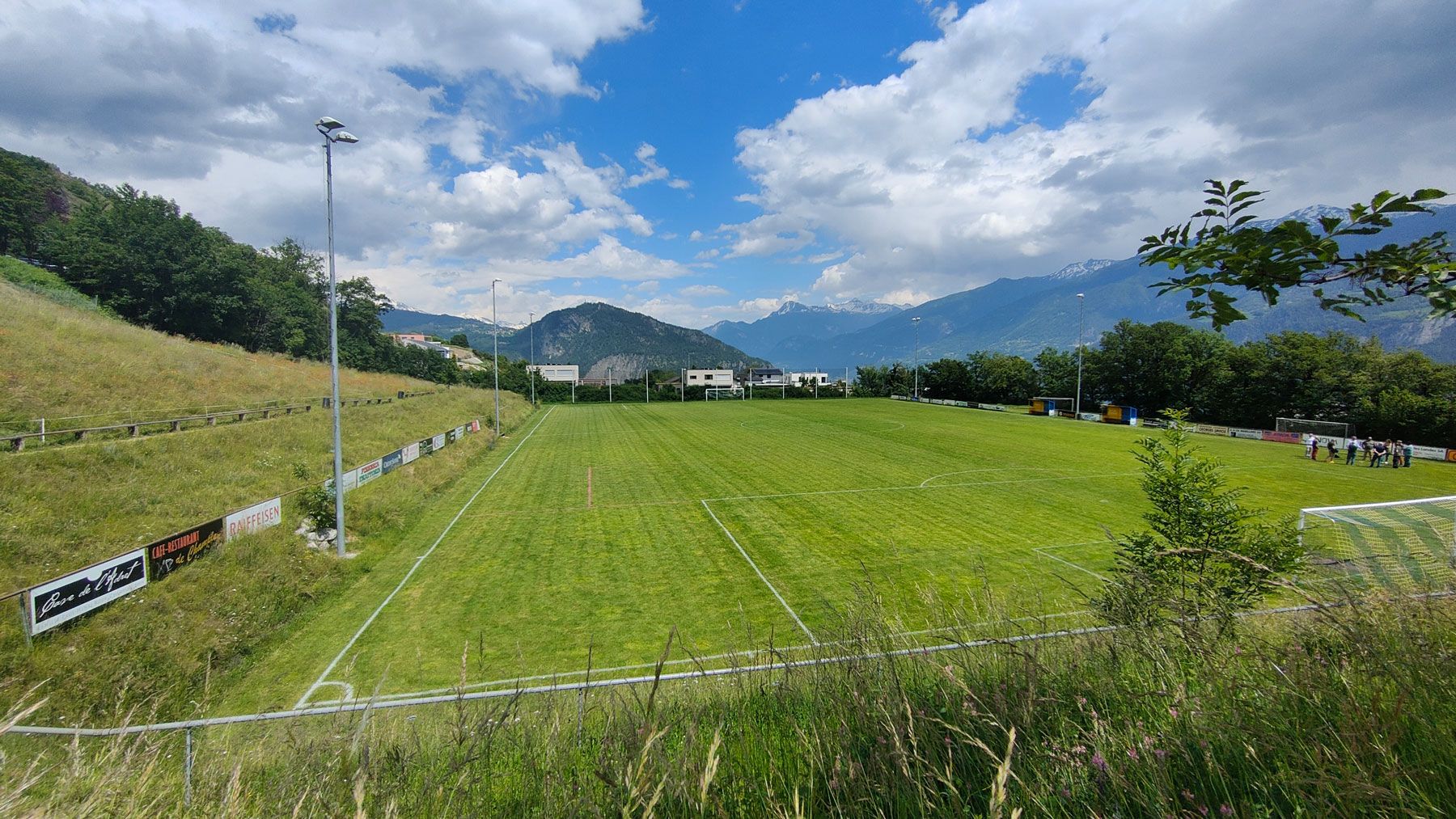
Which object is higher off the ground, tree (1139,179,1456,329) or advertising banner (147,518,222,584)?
tree (1139,179,1456,329)

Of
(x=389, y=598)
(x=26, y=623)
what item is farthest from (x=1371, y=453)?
(x=26, y=623)

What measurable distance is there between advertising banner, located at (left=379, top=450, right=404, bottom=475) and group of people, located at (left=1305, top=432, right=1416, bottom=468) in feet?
159

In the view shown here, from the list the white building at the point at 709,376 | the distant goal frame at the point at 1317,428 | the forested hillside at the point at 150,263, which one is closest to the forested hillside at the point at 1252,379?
the distant goal frame at the point at 1317,428

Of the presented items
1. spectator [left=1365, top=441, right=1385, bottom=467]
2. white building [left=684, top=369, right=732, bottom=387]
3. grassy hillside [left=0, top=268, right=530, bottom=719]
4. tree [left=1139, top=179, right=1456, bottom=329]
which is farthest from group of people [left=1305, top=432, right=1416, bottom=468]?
white building [left=684, top=369, right=732, bottom=387]

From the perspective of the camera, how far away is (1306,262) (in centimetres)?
253

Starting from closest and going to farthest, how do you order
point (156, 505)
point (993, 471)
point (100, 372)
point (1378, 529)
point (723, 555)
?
point (1378, 529)
point (156, 505)
point (723, 555)
point (100, 372)
point (993, 471)

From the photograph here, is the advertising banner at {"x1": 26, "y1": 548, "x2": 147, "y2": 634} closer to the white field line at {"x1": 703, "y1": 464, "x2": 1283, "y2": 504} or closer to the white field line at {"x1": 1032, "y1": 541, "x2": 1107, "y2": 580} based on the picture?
the white field line at {"x1": 703, "y1": 464, "x2": 1283, "y2": 504}

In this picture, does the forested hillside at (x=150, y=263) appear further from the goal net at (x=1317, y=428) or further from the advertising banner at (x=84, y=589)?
the goal net at (x=1317, y=428)

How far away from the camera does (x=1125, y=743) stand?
7.41 ft

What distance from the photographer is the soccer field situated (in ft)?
32.3

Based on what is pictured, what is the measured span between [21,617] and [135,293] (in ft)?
211

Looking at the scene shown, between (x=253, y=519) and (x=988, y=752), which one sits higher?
(x=988, y=752)

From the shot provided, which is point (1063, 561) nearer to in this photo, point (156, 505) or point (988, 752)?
point (988, 752)

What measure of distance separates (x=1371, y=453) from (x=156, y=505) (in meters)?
53.0
